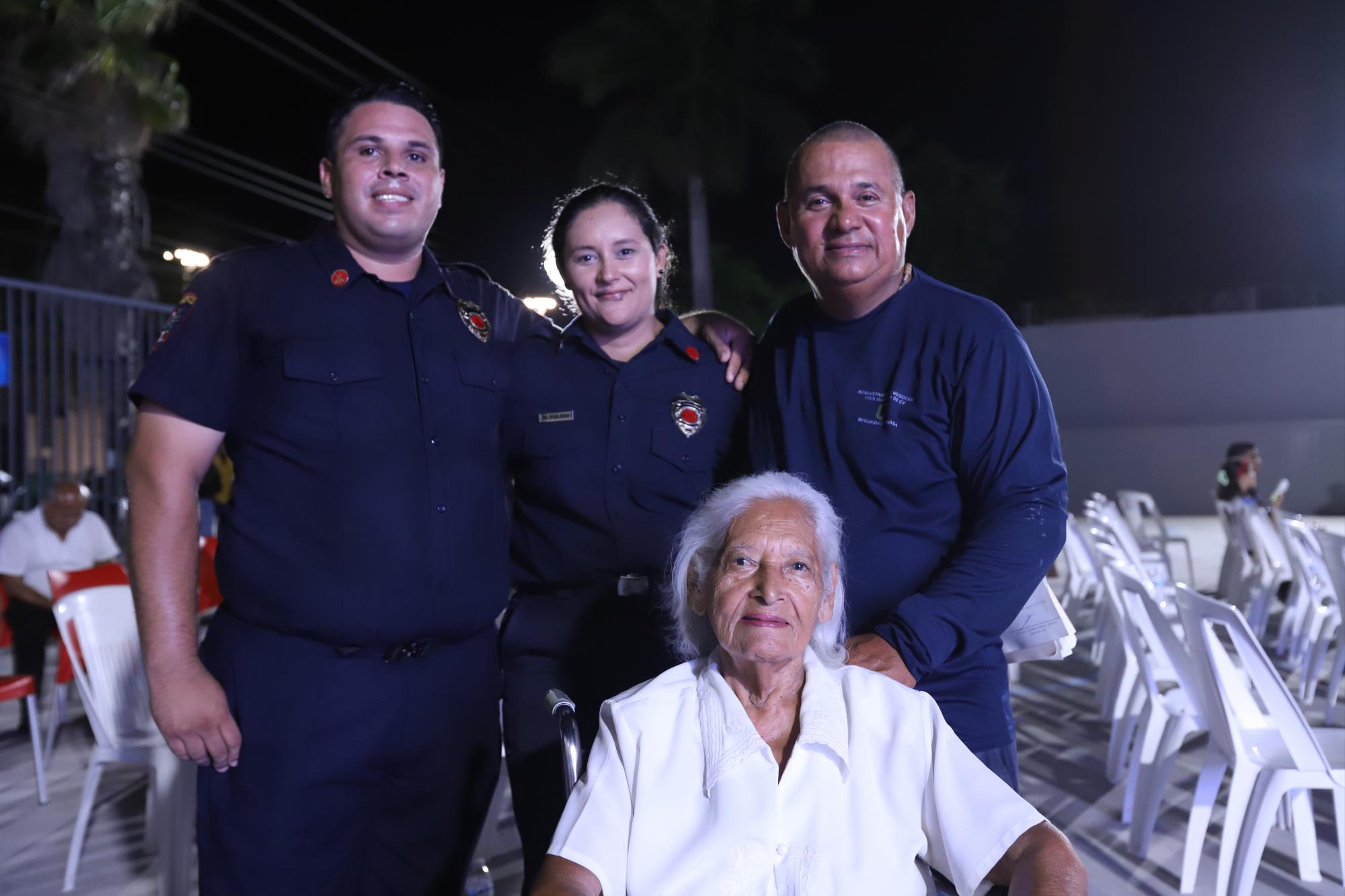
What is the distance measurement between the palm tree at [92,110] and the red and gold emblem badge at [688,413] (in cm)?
1002

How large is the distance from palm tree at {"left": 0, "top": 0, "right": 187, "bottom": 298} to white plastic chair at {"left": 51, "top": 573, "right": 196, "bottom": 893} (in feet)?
27.0

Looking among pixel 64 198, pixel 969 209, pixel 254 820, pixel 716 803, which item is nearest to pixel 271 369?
pixel 254 820

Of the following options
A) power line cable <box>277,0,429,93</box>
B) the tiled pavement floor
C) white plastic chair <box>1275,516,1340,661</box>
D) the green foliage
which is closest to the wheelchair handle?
the tiled pavement floor

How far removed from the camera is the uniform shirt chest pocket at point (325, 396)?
74.0 inches

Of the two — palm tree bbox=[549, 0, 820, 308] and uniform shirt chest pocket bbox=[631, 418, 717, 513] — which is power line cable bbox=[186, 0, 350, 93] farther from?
uniform shirt chest pocket bbox=[631, 418, 717, 513]

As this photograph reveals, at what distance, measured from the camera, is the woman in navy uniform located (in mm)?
2086

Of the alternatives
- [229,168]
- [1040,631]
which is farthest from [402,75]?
[1040,631]

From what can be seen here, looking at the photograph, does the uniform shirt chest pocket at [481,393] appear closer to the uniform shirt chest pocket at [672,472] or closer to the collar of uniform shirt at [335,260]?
the collar of uniform shirt at [335,260]

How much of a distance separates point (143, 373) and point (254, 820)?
0.81 meters

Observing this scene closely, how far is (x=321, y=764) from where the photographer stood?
1891mm

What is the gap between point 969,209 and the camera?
24391 mm

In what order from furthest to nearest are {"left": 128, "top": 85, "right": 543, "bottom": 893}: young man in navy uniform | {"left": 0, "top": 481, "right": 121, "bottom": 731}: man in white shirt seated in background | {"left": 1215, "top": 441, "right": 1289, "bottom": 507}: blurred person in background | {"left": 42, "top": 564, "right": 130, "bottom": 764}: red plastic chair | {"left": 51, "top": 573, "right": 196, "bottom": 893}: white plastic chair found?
{"left": 1215, "top": 441, "right": 1289, "bottom": 507}: blurred person in background, {"left": 0, "top": 481, "right": 121, "bottom": 731}: man in white shirt seated in background, {"left": 42, "top": 564, "right": 130, "bottom": 764}: red plastic chair, {"left": 51, "top": 573, "right": 196, "bottom": 893}: white plastic chair, {"left": 128, "top": 85, "right": 543, "bottom": 893}: young man in navy uniform

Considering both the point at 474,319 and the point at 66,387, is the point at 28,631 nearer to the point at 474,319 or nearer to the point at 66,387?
the point at 66,387

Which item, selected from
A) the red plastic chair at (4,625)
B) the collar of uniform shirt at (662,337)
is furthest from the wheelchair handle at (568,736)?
the red plastic chair at (4,625)
